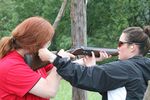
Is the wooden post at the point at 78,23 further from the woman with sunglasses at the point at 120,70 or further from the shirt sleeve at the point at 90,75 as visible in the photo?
the shirt sleeve at the point at 90,75

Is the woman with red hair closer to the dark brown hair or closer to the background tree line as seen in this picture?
the dark brown hair

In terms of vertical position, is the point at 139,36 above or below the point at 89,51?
above

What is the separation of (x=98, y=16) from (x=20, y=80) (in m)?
35.8

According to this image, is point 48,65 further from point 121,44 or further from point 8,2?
point 8,2

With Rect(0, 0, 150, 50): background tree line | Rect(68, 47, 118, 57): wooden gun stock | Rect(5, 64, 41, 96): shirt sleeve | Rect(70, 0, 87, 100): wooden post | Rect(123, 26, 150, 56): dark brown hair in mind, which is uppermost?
Rect(123, 26, 150, 56): dark brown hair

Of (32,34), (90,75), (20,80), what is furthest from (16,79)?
(90,75)

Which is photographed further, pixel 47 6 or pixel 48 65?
pixel 47 6

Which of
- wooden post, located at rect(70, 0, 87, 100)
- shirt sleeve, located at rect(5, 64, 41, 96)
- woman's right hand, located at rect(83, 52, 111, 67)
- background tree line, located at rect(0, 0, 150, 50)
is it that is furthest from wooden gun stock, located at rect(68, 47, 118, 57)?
background tree line, located at rect(0, 0, 150, 50)

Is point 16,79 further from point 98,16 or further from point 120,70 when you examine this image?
point 98,16

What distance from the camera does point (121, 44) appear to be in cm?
400

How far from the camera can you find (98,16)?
39.4m

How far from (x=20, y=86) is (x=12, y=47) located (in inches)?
13.5

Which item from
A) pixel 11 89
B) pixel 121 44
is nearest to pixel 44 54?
pixel 11 89

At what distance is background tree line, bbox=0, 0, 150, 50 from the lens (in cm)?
3716
